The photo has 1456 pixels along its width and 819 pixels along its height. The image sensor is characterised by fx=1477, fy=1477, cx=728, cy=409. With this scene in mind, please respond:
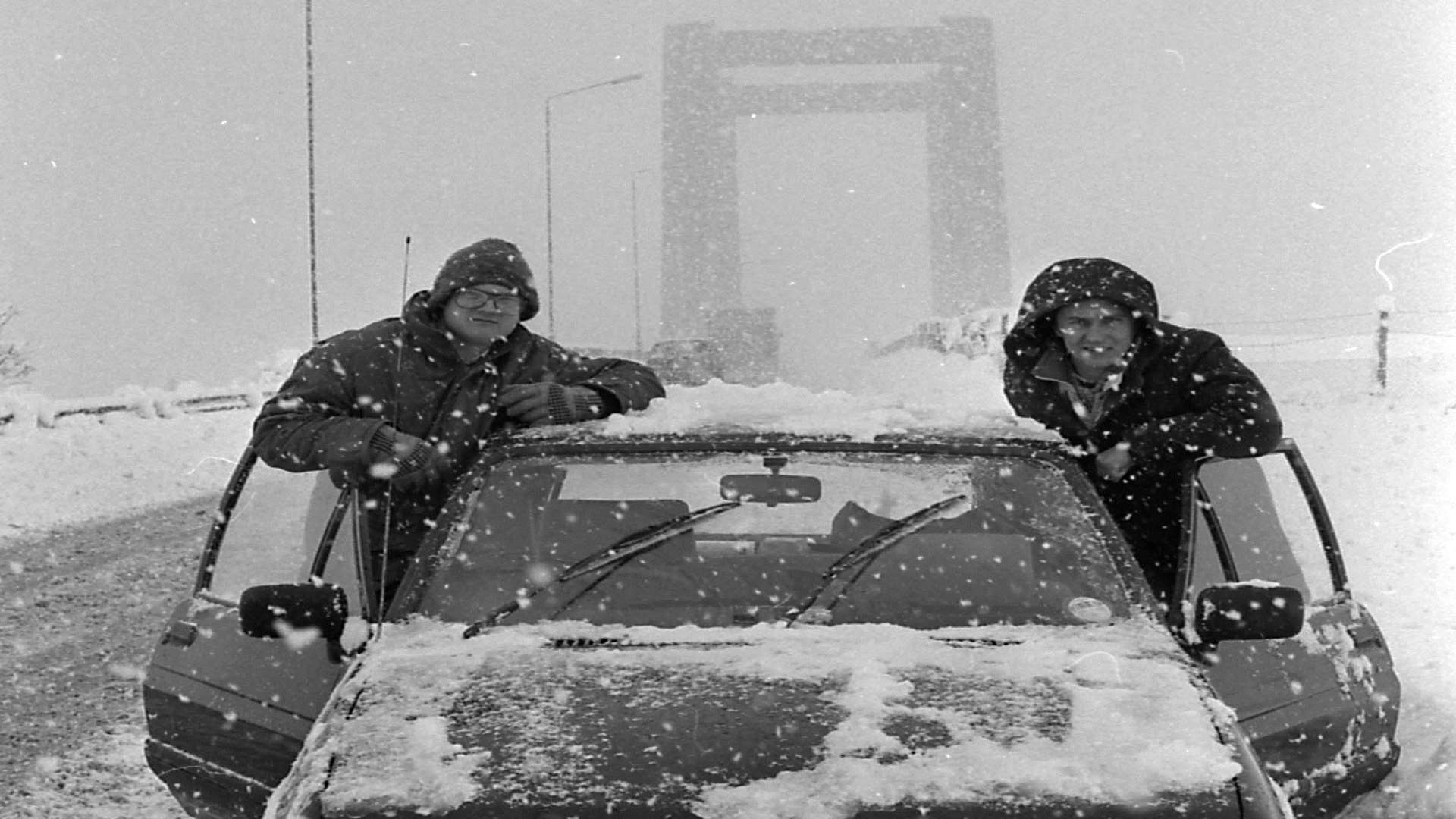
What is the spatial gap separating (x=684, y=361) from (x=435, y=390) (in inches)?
1564

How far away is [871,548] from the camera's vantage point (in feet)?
10.2

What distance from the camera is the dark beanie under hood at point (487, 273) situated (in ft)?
14.6

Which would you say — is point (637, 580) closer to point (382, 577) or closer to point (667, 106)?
point (382, 577)

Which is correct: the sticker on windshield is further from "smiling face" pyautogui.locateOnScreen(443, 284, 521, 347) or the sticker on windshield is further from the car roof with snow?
"smiling face" pyautogui.locateOnScreen(443, 284, 521, 347)

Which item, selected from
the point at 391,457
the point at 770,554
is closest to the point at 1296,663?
the point at 770,554

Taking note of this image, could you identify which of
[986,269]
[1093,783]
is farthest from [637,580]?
[986,269]

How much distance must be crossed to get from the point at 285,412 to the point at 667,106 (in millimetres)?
76860

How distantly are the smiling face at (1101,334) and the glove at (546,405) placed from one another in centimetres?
145

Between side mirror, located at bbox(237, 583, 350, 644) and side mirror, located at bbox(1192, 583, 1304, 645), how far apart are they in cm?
178

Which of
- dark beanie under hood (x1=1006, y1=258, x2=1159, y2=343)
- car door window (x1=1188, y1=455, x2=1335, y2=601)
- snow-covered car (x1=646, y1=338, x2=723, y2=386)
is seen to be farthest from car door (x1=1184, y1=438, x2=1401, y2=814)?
snow-covered car (x1=646, y1=338, x2=723, y2=386)

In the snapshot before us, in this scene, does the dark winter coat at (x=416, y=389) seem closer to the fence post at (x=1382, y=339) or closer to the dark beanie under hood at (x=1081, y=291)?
the dark beanie under hood at (x=1081, y=291)

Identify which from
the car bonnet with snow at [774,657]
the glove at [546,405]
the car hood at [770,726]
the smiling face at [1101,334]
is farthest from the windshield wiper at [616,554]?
the smiling face at [1101,334]

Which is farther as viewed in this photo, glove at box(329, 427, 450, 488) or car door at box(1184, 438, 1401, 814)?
glove at box(329, 427, 450, 488)

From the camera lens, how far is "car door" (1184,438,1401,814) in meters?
3.50
